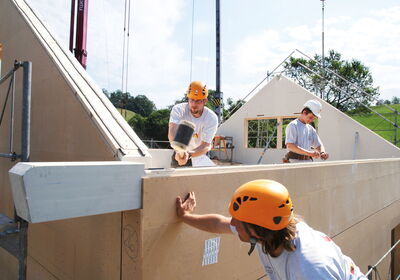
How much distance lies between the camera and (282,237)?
1729 millimetres

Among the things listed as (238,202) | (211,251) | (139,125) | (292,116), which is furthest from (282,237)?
(139,125)

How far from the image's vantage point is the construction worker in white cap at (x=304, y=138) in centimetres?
487

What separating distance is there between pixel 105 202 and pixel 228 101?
54795mm

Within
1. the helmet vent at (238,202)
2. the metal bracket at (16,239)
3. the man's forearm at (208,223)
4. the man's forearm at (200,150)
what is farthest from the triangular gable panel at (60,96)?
the man's forearm at (200,150)

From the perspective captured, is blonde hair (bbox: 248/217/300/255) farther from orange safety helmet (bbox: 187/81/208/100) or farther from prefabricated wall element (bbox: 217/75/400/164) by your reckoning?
prefabricated wall element (bbox: 217/75/400/164)

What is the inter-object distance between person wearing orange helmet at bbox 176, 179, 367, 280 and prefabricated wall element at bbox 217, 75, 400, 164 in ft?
31.5

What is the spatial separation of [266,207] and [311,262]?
0.39 meters

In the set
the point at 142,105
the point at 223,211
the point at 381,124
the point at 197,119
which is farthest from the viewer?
the point at 142,105

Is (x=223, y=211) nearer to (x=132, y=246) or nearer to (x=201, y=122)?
(x=132, y=246)

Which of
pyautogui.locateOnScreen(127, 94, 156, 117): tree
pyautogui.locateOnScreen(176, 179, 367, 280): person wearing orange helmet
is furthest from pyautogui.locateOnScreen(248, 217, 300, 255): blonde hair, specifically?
pyautogui.locateOnScreen(127, 94, 156, 117): tree

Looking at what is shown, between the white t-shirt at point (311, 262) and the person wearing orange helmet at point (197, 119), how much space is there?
6.24 ft

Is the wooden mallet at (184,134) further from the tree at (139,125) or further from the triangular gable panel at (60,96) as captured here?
the tree at (139,125)

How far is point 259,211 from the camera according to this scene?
1669 millimetres

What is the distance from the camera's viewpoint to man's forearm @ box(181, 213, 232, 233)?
2.12 meters
